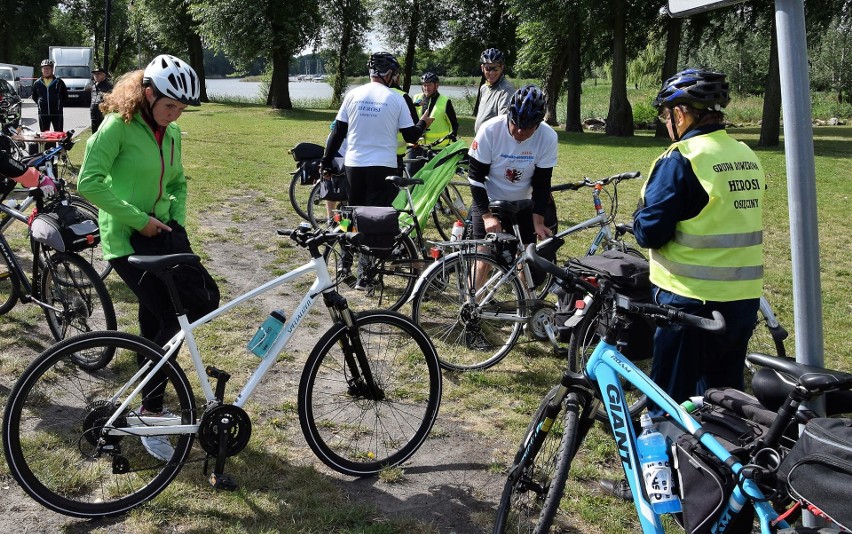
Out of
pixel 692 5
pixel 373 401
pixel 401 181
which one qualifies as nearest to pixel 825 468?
pixel 692 5

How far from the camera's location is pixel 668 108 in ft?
11.8

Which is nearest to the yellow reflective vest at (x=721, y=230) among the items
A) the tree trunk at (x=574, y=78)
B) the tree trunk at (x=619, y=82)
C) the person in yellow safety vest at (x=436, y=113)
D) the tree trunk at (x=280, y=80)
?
the person in yellow safety vest at (x=436, y=113)

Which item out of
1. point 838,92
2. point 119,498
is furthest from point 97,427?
point 838,92

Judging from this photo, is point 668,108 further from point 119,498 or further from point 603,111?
point 603,111

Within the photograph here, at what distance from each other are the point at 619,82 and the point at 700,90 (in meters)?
24.3

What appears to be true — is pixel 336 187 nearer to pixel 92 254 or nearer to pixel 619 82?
pixel 92 254

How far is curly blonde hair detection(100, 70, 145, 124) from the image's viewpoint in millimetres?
3801

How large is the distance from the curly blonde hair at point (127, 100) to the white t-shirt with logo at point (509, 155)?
8.44 ft

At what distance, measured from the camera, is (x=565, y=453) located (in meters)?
2.87

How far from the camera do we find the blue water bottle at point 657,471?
108 inches

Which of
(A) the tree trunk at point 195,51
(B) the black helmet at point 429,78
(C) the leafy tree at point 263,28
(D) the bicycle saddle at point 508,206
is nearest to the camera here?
(D) the bicycle saddle at point 508,206

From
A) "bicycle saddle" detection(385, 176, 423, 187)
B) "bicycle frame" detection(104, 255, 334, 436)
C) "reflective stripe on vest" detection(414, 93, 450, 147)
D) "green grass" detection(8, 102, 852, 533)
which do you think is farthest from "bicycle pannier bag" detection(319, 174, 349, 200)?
"bicycle frame" detection(104, 255, 334, 436)

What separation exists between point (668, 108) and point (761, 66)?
5376cm

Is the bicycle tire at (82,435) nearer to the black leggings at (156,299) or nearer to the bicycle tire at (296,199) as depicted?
the black leggings at (156,299)
